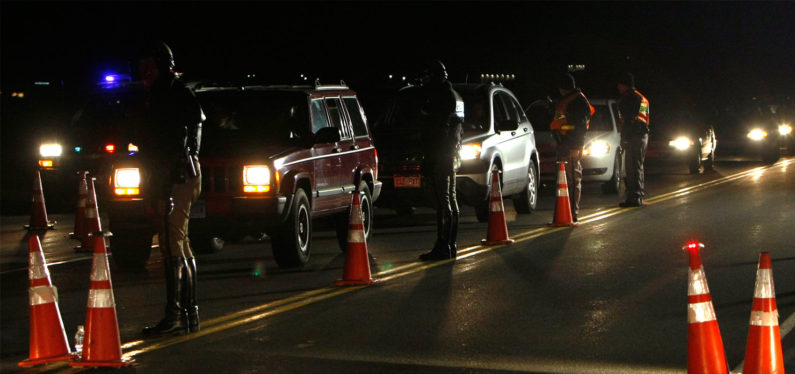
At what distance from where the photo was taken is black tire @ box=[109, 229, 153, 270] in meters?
11.9

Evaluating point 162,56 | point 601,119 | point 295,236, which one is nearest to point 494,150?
point 295,236

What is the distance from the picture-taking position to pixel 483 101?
16984 millimetres

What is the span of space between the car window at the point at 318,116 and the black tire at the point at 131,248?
6.38ft

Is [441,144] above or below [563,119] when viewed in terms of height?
below

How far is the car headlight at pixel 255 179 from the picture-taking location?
11.3m

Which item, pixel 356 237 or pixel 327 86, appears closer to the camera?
pixel 356 237

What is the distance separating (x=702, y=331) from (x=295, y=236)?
6.20 m

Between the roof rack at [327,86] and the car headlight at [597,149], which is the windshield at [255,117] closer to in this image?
the roof rack at [327,86]

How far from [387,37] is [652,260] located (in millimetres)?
31374

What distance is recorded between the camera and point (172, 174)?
8219mm

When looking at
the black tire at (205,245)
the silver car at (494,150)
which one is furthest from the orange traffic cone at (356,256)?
the silver car at (494,150)

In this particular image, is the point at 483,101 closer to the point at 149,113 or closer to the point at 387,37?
the point at 149,113

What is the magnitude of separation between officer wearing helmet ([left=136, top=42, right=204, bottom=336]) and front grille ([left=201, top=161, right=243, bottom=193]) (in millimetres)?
2947

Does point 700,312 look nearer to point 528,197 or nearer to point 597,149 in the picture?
point 528,197
